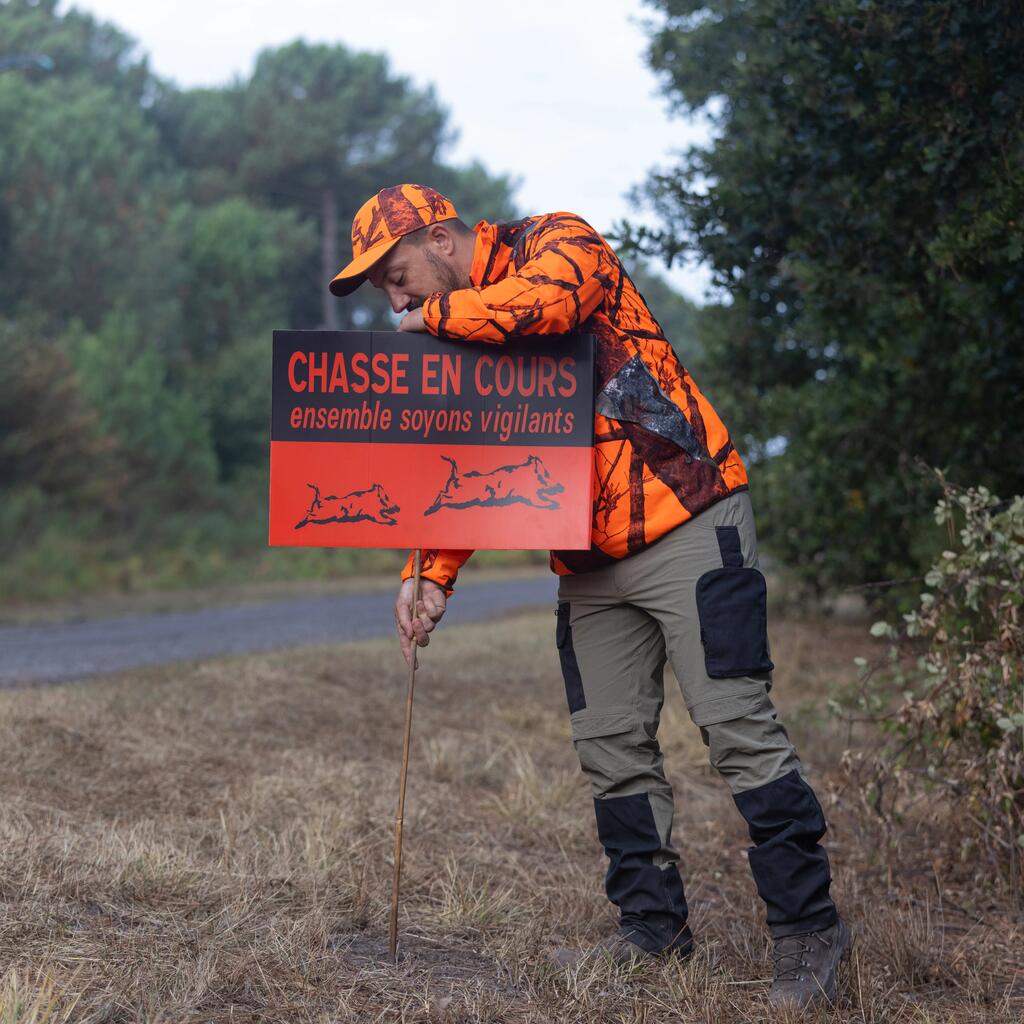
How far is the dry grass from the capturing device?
9.68 feet

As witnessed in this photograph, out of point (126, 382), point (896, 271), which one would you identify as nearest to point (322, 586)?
point (126, 382)

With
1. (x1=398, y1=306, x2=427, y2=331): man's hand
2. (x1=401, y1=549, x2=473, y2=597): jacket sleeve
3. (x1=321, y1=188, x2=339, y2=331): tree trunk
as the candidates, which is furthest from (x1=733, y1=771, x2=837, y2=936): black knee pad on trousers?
(x1=321, y1=188, x2=339, y2=331): tree trunk

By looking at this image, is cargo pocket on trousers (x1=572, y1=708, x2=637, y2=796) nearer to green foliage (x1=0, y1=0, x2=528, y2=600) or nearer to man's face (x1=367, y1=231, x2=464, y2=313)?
man's face (x1=367, y1=231, x2=464, y2=313)

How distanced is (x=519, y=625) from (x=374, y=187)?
25.8 meters

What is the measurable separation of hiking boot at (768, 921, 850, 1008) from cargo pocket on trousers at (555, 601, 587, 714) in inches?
29.3

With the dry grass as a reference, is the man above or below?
above

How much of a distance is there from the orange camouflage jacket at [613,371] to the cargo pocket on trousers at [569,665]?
21 cm

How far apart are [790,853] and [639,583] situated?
70 cm

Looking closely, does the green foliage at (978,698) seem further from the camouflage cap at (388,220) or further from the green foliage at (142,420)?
the green foliage at (142,420)

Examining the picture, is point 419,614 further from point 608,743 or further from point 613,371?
point 613,371

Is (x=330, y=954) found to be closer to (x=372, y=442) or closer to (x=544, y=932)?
(x=544, y=932)

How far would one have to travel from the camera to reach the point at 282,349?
3.41 meters

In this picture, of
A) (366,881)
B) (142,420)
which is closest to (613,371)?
(366,881)

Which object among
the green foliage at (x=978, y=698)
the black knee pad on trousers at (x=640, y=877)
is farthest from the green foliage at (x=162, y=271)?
the black knee pad on trousers at (x=640, y=877)
